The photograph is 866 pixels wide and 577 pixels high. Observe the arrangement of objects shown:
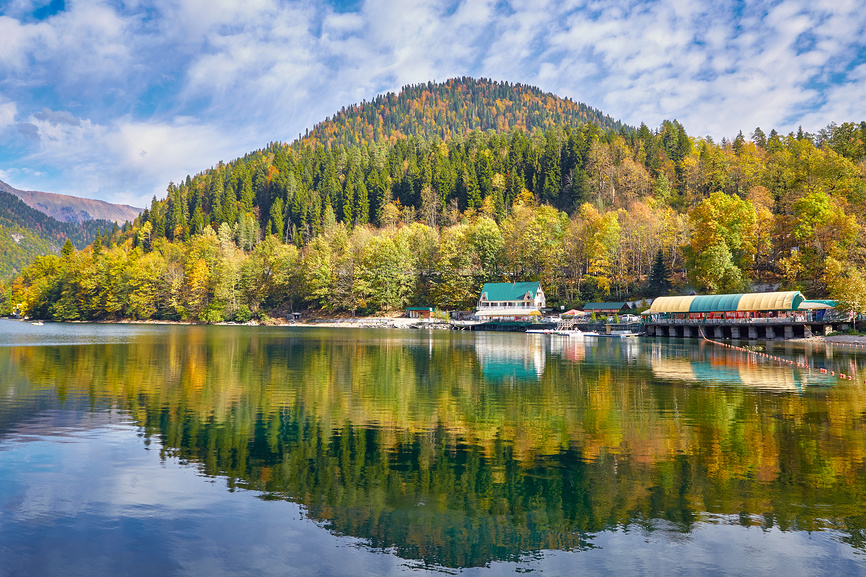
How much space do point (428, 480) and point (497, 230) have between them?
98.2m

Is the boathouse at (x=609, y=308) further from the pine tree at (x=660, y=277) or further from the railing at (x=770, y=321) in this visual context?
the railing at (x=770, y=321)

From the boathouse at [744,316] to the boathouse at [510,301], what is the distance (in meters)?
24.4

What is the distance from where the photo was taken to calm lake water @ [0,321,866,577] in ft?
28.9

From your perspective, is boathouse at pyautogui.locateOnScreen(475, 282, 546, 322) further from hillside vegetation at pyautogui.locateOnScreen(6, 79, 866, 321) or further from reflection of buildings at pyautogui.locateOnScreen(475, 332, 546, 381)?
reflection of buildings at pyautogui.locateOnScreen(475, 332, 546, 381)

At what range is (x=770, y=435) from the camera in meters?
16.5

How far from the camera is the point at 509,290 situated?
3871 inches

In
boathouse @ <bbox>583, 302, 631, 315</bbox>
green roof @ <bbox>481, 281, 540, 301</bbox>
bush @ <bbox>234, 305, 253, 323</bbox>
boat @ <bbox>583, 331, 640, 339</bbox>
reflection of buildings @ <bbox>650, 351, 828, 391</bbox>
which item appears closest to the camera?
reflection of buildings @ <bbox>650, 351, 828, 391</bbox>

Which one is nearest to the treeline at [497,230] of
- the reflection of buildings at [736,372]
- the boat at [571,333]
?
the boat at [571,333]

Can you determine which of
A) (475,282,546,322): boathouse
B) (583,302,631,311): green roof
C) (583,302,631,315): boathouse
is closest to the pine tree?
(583,302,631,311): green roof

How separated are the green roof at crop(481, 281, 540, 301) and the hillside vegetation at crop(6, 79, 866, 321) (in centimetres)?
551

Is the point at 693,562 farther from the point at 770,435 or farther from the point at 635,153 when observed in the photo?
the point at 635,153

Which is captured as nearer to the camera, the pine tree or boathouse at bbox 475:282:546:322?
the pine tree

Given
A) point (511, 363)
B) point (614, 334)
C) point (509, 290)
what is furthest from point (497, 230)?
point (511, 363)

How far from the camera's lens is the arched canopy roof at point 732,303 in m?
60.7
